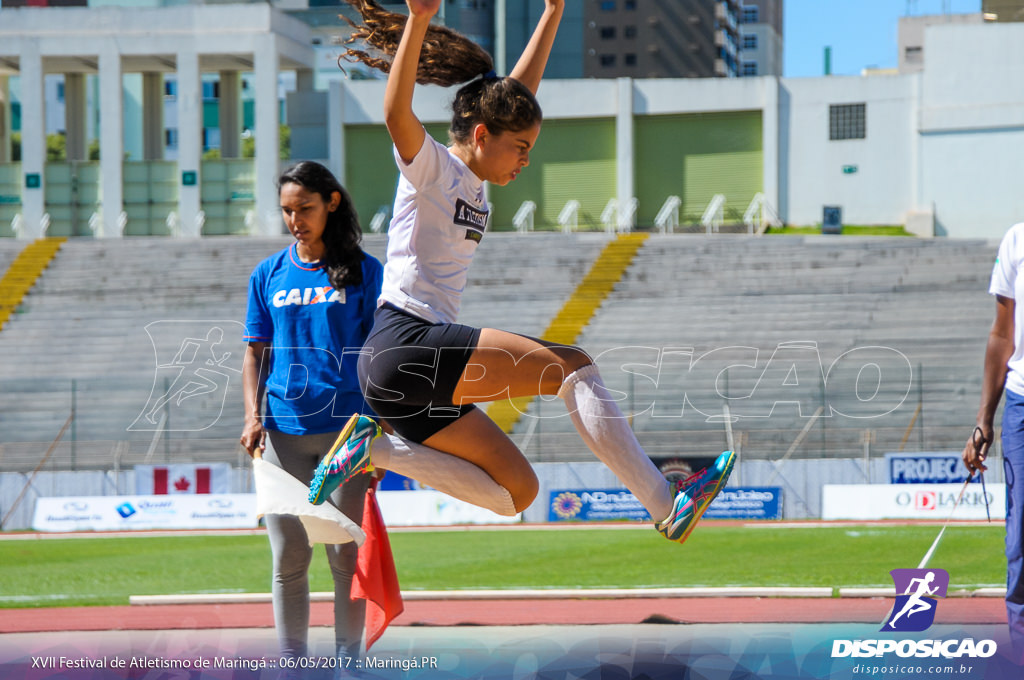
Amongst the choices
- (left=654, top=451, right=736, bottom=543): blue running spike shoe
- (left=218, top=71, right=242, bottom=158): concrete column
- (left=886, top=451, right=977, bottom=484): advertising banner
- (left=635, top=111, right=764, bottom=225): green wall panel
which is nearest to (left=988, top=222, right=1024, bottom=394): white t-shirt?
(left=654, top=451, right=736, bottom=543): blue running spike shoe

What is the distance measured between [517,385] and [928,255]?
22227mm

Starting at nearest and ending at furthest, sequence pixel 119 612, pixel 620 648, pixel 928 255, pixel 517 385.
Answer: pixel 517 385 < pixel 620 648 < pixel 119 612 < pixel 928 255

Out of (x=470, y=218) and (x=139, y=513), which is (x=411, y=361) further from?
(x=139, y=513)

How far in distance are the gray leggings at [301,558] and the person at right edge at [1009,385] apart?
A: 2245 mm

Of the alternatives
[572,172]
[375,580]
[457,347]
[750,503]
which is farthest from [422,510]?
[572,172]

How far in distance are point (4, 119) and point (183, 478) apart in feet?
70.1

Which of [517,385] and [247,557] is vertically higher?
[517,385]

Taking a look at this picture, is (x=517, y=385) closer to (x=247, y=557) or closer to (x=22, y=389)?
(x=247, y=557)

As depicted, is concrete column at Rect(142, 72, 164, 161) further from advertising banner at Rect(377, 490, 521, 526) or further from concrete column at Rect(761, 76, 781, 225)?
advertising banner at Rect(377, 490, 521, 526)

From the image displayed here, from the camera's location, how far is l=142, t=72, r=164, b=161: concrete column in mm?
31328

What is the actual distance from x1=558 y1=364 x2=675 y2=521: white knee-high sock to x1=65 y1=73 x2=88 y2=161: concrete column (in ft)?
99.7

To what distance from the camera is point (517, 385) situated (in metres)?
3.46

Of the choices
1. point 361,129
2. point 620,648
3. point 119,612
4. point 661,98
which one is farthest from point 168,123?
point 620,648

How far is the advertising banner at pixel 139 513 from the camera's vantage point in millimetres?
13828
